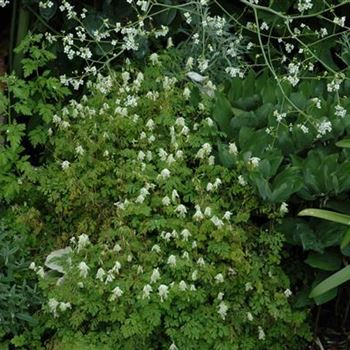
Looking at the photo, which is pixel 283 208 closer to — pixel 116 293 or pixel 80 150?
pixel 116 293

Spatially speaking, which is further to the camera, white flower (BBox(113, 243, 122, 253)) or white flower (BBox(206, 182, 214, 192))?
white flower (BBox(206, 182, 214, 192))

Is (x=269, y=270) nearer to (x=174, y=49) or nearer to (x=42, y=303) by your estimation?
(x=42, y=303)

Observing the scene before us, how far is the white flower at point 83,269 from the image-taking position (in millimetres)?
2984

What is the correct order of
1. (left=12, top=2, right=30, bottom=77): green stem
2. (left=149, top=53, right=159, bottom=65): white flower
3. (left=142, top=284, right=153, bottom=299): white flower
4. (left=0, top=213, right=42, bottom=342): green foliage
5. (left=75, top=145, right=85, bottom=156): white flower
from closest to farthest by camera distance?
1. (left=142, top=284, right=153, bottom=299): white flower
2. (left=0, top=213, right=42, bottom=342): green foliage
3. (left=75, top=145, right=85, bottom=156): white flower
4. (left=149, top=53, right=159, bottom=65): white flower
5. (left=12, top=2, right=30, bottom=77): green stem

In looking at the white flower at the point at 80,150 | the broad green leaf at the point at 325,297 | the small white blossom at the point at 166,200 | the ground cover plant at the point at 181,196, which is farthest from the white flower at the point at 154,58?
the broad green leaf at the point at 325,297

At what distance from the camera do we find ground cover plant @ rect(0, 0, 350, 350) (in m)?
3.00

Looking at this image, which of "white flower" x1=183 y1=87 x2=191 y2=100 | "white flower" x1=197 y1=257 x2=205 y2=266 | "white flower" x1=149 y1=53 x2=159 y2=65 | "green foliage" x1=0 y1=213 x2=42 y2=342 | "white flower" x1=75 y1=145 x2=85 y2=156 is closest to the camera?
"white flower" x1=197 y1=257 x2=205 y2=266

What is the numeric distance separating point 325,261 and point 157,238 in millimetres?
685

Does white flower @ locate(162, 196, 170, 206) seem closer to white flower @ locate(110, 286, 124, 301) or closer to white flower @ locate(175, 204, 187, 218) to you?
white flower @ locate(175, 204, 187, 218)

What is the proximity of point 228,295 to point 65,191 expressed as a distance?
0.78 meters

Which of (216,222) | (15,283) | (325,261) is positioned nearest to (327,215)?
(325,261)

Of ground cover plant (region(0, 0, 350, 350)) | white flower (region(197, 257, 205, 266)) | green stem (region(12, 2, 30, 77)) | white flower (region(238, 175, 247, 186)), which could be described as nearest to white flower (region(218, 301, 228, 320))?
ground cover plant (region(0, 0, 350, 350))

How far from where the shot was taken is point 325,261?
3.25m

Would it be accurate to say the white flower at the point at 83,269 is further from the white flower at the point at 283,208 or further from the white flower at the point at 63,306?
the white flower at the point at 283,208
